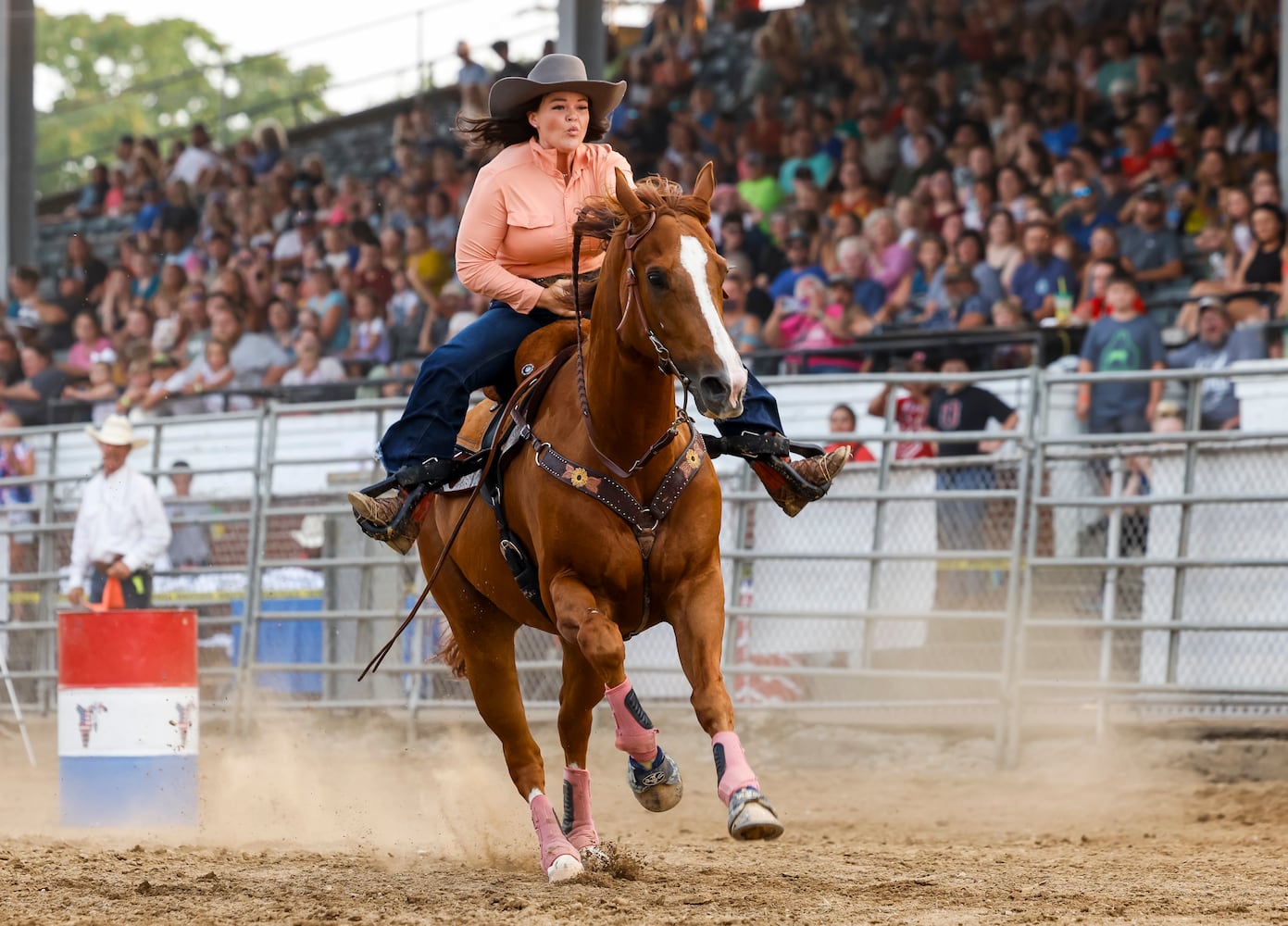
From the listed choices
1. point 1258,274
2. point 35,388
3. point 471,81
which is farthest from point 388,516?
point 471,81

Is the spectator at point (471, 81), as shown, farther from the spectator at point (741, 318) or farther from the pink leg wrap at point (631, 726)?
the pink leg wrap at point (631, 726)

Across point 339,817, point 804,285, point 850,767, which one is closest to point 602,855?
point 339,817

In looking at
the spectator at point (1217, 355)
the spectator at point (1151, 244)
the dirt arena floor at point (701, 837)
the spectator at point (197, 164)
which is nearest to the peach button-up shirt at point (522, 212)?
the dirt arena floor at point (701, 837)

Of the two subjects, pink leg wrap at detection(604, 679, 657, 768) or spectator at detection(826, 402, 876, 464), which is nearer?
pink leg wrap at detection(604, 679, 657, 768)

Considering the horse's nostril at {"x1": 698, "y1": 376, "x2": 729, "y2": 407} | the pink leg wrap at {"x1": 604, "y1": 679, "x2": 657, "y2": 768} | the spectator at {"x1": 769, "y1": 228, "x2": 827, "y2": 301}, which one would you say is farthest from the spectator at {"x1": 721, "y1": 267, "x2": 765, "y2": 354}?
the horse's nostril at {"x1": 698, "y1": 376, "x2": 729, "y2": 407}

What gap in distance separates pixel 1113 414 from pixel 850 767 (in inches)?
108

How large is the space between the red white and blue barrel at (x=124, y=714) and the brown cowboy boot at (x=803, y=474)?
12.3 feet

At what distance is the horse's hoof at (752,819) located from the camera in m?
5.04

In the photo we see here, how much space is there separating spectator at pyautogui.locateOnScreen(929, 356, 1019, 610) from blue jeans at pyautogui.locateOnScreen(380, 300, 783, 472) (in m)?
4.39

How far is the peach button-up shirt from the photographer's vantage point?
6582 millimetres

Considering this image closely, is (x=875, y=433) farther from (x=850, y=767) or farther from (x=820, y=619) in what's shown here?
(x=850, y=767)

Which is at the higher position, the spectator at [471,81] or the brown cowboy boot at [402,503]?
the spectator at [471,81]

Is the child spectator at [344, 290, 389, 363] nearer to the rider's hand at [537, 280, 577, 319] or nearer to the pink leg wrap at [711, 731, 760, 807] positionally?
the rider's hand at [537, 280, 577, 319]

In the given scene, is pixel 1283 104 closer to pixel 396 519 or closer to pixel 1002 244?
pixel 1002 244
